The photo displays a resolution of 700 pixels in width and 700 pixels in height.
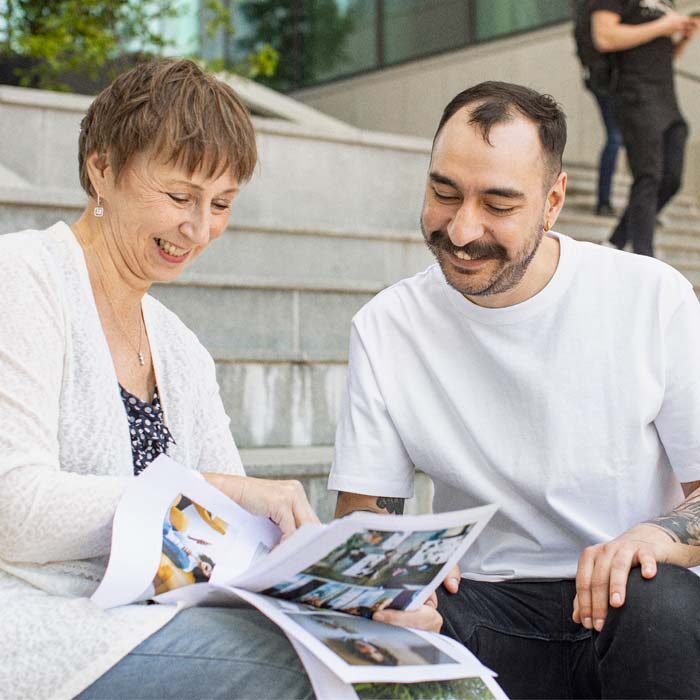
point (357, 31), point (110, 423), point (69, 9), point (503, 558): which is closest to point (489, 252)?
point (503, 558)

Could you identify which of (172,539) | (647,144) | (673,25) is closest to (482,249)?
(172,539)

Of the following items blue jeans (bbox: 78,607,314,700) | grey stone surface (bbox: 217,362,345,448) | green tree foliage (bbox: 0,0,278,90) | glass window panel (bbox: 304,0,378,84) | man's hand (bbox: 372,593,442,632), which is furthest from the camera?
glass window panel (bbox: 304,0,378,84)

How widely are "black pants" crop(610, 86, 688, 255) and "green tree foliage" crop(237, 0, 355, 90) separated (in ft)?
19.6

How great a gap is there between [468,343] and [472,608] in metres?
0.51

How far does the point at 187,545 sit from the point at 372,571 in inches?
11.1

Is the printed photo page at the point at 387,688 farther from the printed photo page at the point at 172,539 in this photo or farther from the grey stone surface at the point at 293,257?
the grey stone surface at the point at 293,257

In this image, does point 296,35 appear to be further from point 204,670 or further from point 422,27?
point 204,670

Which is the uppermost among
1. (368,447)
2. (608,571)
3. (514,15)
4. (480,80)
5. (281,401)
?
(514,15)

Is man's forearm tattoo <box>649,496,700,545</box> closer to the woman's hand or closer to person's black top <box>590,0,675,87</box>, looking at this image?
the woman's hand

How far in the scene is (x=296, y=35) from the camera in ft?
35.3

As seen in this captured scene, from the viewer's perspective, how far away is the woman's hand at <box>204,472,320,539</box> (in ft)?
5.84

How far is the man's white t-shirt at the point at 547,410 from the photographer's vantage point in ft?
6.96

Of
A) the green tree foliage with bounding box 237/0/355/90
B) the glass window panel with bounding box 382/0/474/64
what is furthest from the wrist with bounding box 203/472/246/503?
the green tree foliage with bounding box 237/0/355/90

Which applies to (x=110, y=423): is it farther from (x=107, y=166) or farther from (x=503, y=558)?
(x=503, y=558)
